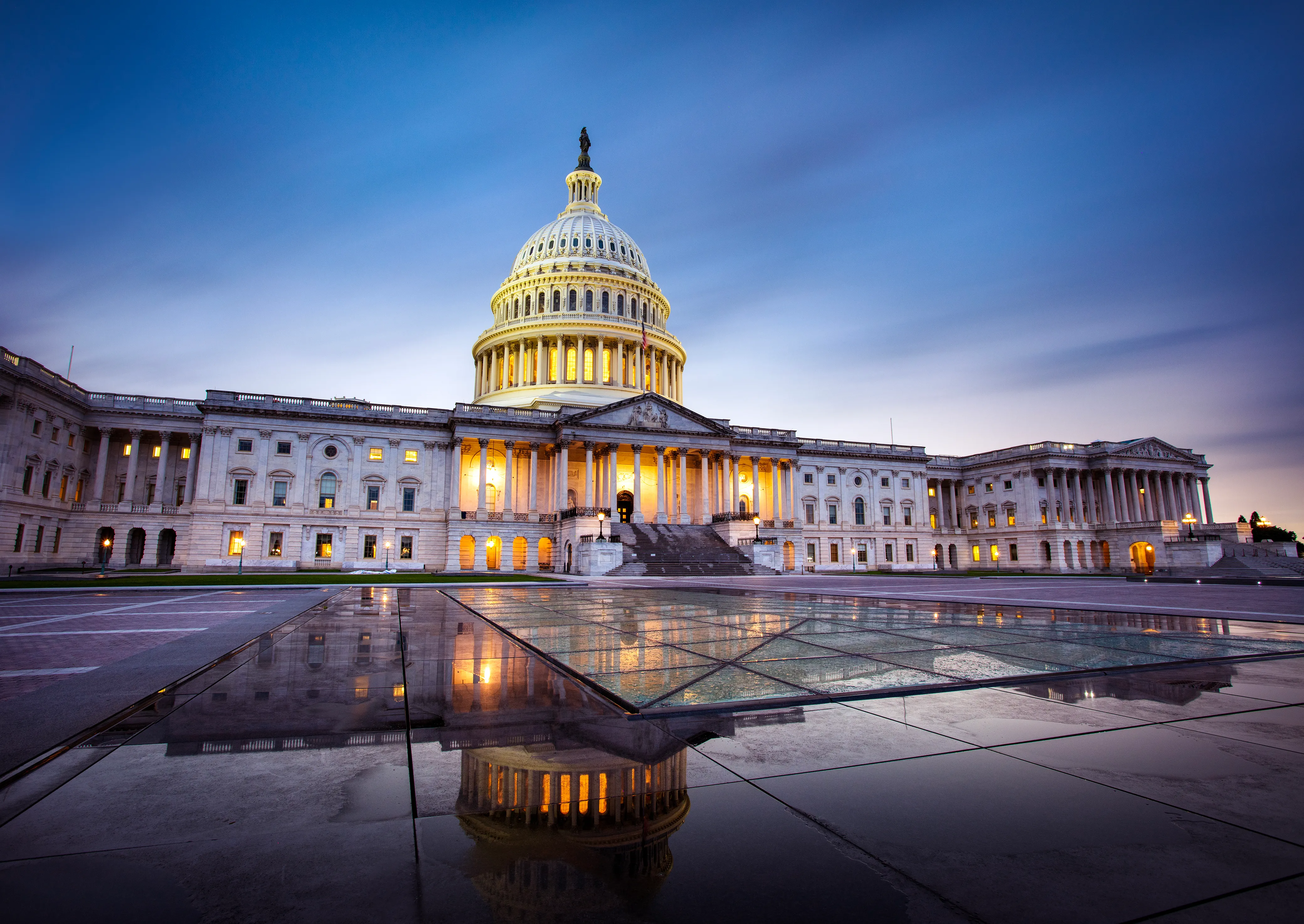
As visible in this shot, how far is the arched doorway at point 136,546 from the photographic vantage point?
6312 cm

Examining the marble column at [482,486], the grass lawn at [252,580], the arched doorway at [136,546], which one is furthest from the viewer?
the marble column at [482,486]

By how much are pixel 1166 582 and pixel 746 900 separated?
182 feet

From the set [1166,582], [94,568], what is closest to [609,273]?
[94,568]

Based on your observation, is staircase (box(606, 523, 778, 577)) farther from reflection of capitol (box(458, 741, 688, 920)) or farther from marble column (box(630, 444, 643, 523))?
reflection of capitol (box(458, 741, 688, 920))

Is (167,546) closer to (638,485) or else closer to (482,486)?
(482,486)

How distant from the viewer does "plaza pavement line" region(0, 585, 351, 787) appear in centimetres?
493

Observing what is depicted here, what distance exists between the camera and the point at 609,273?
93.9m

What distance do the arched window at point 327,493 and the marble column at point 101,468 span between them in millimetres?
18735

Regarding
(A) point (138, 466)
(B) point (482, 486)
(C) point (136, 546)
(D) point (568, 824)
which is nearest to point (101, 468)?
(A) point (138, 466)

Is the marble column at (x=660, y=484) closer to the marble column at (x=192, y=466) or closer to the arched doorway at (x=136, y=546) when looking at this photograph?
the marble column at (x=192, y=466)

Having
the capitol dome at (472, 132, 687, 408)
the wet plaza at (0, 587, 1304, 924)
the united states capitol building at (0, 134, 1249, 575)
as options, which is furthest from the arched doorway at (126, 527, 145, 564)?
the wet plaza at (0, 587, 1304, 924)

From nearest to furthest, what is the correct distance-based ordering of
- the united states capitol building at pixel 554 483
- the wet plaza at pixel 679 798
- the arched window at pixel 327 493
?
the wet plaza at pixel 679 798
the united states capitol building at pixel 554 483
the arched window at pixel 327 493

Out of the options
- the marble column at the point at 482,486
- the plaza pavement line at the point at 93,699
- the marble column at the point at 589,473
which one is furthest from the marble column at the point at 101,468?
the plaza pavement line at the point at 93,699

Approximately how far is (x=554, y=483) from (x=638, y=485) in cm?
1030
